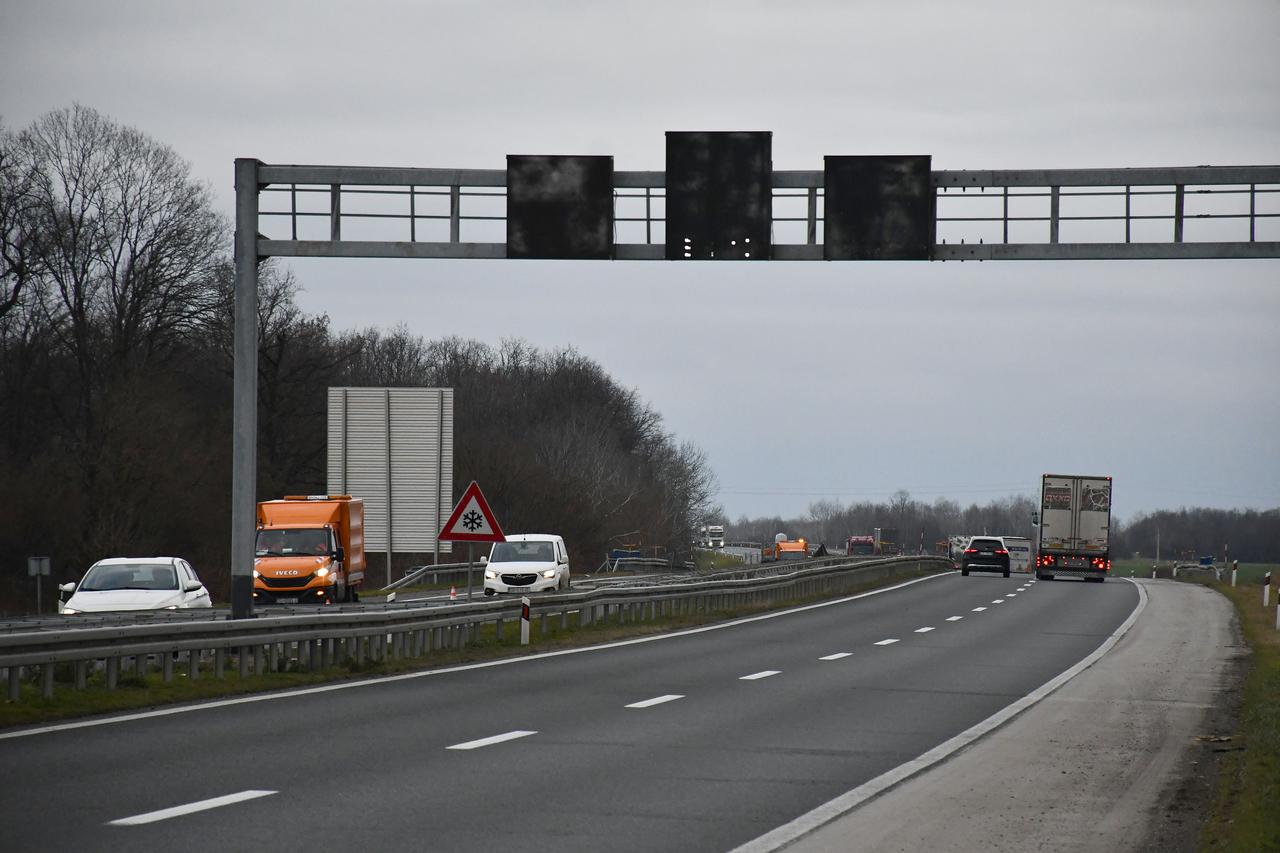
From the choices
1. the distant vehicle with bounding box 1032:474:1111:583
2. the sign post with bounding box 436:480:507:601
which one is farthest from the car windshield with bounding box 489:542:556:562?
the distant vehicle with bounding box 1032:474:1111:583

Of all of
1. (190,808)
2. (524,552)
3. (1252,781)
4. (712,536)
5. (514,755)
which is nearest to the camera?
(190,808)

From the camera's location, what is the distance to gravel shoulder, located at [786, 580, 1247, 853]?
962 cm

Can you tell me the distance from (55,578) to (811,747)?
42997 millimetres

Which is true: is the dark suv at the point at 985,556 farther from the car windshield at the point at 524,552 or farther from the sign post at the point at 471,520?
the sign post at the point at 471,520

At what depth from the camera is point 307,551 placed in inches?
1425

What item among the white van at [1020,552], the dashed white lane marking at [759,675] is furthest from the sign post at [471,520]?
the white van at [1020,552]

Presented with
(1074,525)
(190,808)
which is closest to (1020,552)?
(1074,525)

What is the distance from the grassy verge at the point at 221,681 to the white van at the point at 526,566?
8.11 metres

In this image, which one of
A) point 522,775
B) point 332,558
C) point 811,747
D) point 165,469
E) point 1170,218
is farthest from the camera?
point 165,469

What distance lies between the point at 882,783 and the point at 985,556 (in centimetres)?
5818

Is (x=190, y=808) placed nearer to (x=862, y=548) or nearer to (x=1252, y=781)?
(x=1252, y=781)

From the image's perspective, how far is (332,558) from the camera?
3603 centimetres

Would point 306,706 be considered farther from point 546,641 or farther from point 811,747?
point 546,641

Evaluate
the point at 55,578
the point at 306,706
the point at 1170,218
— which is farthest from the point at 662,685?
the point at 55,578
